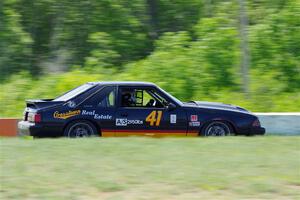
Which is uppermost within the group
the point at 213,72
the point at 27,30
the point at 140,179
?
the point at 27,30

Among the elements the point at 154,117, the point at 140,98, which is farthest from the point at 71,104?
the point at 154,117

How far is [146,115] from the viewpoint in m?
12.4

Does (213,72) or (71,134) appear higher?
(213,72)

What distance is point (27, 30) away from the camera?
27031 mm

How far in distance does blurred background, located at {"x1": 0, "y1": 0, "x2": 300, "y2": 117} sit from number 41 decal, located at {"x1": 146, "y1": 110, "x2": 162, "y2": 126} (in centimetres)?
688

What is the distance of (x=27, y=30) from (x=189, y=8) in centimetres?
715

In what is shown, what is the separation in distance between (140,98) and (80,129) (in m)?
1.36

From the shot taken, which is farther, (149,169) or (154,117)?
(154,117)

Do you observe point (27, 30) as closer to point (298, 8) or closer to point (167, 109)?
point (298, 8)

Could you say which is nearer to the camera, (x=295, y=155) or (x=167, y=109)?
(x=295, y=155)

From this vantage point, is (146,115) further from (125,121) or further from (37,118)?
(37,118)

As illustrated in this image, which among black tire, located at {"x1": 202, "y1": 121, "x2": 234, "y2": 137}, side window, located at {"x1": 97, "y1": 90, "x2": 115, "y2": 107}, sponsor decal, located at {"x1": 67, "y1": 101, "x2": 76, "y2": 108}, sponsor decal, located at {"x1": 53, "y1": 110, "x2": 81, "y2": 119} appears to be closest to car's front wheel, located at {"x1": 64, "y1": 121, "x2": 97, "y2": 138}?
sponsor decal, located at {"x1": 53, "y1": 110, "x2": 81, "y2": 119}

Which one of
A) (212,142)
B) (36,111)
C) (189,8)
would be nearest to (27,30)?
(189,8)

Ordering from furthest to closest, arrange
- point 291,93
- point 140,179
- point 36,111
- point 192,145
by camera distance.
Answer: point 291,93 < point 36,111 < point 192,145 < point 140,179
